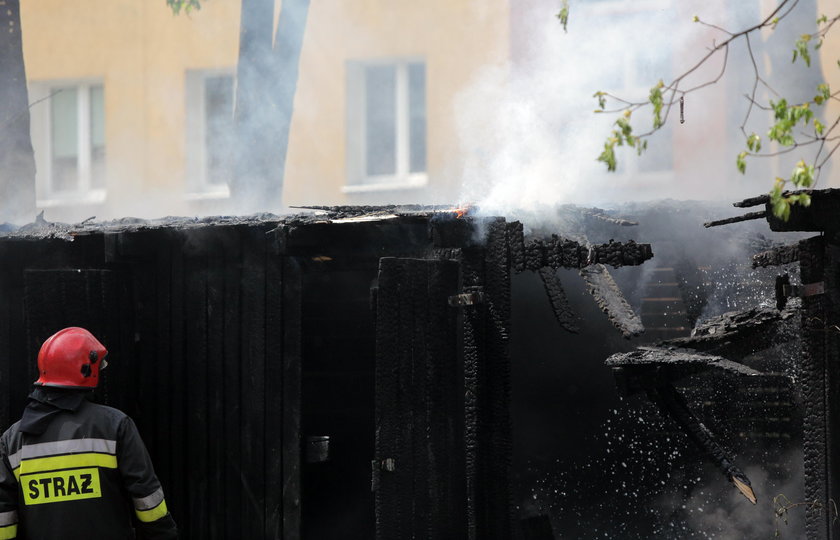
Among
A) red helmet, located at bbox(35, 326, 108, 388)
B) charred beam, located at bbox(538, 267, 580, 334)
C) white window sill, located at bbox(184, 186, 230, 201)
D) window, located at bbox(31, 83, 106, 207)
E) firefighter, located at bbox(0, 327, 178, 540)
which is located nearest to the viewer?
firefighter, located at bbox(0, 327, 178, 540)

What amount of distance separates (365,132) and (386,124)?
39 cm

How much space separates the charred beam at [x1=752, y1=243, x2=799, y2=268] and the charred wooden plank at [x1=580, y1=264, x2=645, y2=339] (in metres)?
1.03

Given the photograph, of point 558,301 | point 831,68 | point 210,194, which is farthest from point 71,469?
point 831,68

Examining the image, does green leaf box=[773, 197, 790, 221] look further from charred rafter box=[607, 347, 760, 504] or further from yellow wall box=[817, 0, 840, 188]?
yellow wall box=[817, 0, 840, 188]

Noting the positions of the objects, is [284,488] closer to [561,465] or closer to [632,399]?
[561,465]

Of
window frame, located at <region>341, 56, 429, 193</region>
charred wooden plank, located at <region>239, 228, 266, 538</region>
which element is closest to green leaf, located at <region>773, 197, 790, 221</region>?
charred wooden plank, located at <region>239, 228, 266, 538</region>

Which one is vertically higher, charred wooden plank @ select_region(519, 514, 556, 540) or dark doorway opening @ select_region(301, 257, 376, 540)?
dark doorway opening @ select_region(301, 257, 376, 540)

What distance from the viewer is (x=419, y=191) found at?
16.3 m

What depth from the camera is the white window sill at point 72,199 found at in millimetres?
18312

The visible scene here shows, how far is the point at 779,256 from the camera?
690 cm

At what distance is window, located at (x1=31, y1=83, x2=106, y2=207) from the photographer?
1842 cm

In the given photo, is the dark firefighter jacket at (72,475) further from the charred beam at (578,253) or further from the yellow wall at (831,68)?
the yellow wall at (831,68)

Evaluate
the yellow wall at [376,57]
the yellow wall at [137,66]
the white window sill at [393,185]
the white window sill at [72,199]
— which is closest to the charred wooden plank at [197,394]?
the yellow wall at [376,57]

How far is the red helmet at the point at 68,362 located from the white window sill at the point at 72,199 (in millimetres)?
12756
